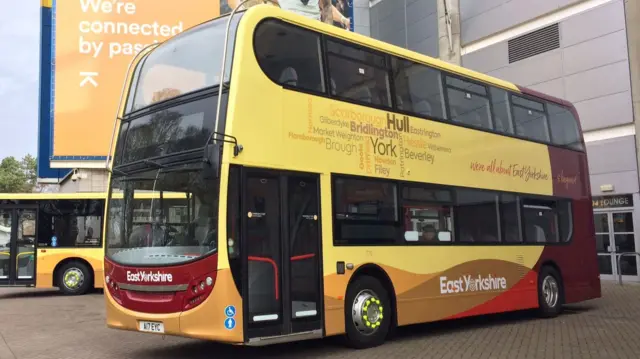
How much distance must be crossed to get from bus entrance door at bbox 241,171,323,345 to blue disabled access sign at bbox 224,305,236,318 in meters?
0.18

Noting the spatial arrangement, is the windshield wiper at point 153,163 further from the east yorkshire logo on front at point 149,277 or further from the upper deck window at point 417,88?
the upper deck window at point 417,88

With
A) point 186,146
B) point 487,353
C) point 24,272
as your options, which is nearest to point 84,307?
Answer: point 24,272

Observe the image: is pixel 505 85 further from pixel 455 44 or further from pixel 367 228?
pixel 455 44

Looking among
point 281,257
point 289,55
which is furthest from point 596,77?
point 281,257

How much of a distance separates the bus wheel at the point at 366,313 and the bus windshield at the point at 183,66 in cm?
340

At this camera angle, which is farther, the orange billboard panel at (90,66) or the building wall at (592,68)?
the orange billboard panel at (90,66)

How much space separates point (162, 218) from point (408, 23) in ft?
76.8

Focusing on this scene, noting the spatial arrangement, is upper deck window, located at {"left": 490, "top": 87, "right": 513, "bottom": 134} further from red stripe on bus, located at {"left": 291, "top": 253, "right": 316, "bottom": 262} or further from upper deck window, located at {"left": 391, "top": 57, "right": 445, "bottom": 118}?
red stripe on bus, located at {"left": 291, "top": 253, "right": 316, "bottom": 262}

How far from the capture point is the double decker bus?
7.03 meters

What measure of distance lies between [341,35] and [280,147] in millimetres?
2174

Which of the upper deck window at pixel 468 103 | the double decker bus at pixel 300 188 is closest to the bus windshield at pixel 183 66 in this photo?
the double decker bus at pixel 300 188

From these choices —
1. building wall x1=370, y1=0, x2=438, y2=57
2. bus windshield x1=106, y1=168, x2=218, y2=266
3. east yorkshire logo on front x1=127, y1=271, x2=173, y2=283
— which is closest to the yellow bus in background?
bus windshield x1=106, y1=168, x2=218, y2=266

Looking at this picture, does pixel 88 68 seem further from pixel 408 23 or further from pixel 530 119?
pixel 530 119

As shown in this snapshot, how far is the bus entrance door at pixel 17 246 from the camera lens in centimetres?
1661
